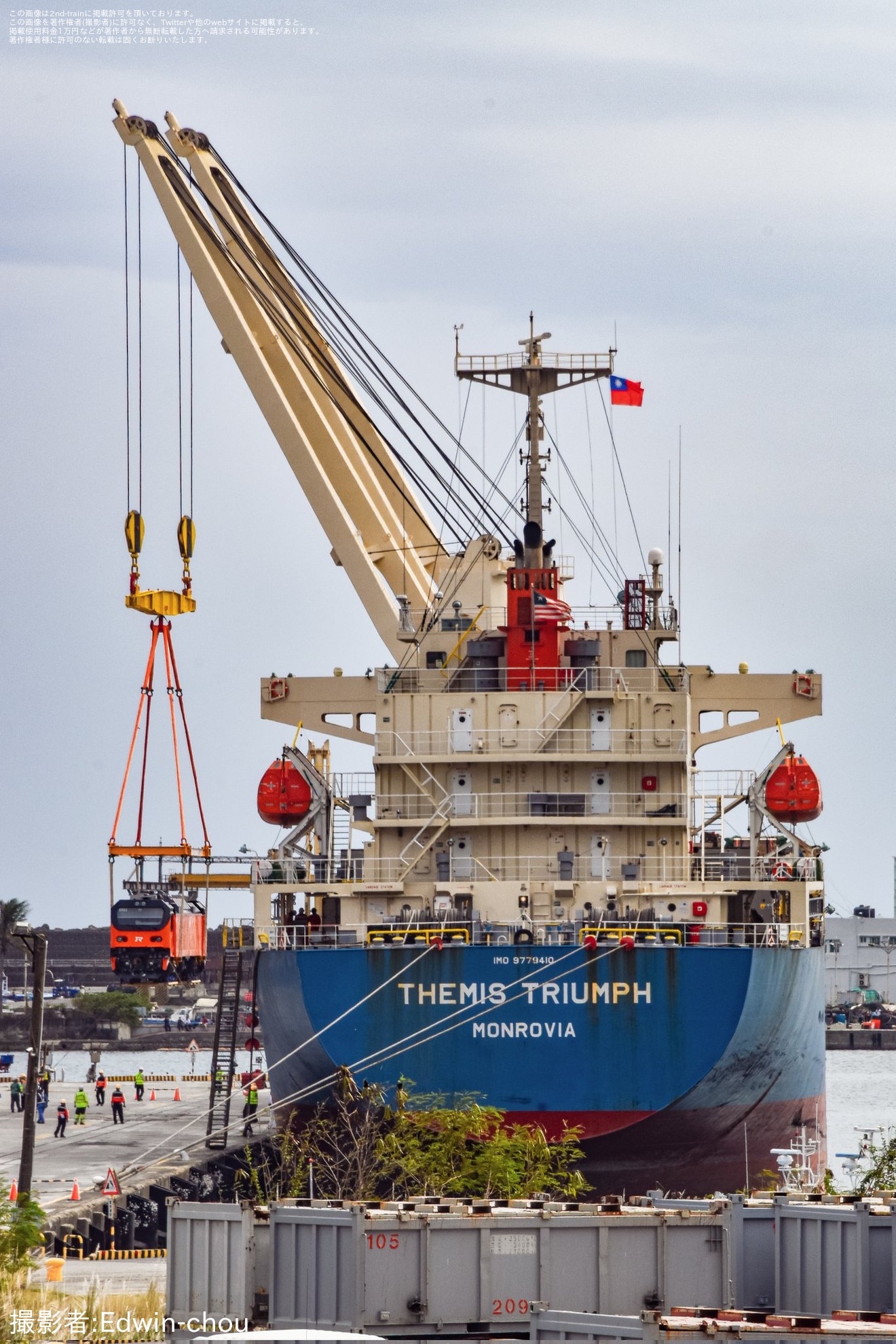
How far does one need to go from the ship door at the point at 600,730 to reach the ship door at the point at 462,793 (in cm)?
259

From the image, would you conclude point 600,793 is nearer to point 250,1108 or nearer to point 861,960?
point 250,1108

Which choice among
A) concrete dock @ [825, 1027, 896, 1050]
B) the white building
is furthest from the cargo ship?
the white building

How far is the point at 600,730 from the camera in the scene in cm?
4572

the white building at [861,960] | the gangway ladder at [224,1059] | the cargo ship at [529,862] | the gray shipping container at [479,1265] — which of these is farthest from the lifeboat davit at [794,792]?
the white building at [861,960]

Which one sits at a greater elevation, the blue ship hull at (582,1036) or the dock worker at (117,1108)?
the blue ship hull at (582,1036)

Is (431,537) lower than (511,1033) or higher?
higher

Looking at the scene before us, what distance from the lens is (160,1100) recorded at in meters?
71.4

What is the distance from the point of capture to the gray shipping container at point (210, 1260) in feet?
67.9

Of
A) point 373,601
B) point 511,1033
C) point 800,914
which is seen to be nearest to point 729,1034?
point 511,1033

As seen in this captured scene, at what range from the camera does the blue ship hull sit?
129 ft

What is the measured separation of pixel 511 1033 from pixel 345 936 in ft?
18.7

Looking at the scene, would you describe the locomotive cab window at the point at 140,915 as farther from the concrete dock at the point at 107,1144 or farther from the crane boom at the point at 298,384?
the crane boom at the point at 298,384

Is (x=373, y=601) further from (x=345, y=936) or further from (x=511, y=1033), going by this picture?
(x=511, y=1033)

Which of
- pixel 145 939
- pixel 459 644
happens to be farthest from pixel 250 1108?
pixel 459 644
